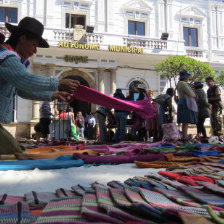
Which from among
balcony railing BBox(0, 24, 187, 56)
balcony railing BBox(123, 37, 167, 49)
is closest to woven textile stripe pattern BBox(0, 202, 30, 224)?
balcony railing BBox(0, 24, 187, 56)

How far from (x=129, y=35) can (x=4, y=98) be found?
1373cm

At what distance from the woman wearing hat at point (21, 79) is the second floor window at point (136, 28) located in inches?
581

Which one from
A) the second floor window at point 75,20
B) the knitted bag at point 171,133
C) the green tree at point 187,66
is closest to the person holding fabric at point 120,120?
the knitted bag at point 171,133

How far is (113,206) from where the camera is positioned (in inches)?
49.4

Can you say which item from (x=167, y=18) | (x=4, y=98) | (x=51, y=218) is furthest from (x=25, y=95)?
(x=167, y=18)

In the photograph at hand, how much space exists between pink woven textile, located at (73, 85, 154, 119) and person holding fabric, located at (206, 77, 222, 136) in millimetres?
2944

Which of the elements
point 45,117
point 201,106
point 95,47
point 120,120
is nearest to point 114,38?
point 95,47

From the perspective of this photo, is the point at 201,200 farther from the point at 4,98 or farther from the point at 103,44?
the point at 103,44

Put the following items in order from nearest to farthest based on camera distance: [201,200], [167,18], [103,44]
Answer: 1. [201,200]
2. [103,44]
3. [167,18]

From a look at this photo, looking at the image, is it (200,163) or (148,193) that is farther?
(200,163)

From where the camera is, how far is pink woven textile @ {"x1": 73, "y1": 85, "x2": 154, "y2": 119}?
3596 mm

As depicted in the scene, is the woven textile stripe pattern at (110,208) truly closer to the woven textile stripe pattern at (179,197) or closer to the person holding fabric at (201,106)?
the woven textile stripe pattern at (179,197)

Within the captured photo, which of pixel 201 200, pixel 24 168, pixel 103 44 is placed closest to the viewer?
pixel 201 200

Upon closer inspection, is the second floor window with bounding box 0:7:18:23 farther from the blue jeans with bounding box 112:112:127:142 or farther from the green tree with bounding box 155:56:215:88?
the blue jeans with bounding box 112:112:127:142
